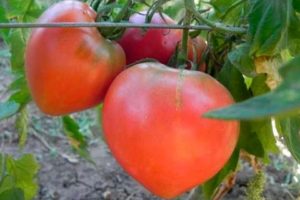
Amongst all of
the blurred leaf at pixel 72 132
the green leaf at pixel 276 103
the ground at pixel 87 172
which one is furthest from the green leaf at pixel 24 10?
the green leaf at pixel 276 103

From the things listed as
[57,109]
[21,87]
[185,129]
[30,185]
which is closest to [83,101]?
[57,109]

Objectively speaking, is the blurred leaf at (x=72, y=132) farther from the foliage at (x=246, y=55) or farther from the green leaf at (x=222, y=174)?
the green leaf at (x=222, y=174)

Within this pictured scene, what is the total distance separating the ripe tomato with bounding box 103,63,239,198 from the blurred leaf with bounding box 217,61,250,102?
9 cm

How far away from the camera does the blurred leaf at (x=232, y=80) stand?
723 mm

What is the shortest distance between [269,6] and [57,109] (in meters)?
0.25

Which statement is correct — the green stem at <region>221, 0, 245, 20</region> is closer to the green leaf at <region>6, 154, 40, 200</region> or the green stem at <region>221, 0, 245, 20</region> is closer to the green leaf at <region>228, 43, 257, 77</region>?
the green leaf at <region>228, 43, 257, 77</region>

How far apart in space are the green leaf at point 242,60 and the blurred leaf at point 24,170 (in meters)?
0.49

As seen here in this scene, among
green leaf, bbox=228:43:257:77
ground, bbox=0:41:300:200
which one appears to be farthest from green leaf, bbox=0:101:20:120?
ground, bbox=0:41:300:200

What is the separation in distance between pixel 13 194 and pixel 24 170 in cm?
16

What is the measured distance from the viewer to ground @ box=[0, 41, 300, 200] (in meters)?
1.68

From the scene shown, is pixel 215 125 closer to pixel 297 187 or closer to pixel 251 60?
pixel 251 60

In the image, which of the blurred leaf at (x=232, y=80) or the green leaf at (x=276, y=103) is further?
the blurred leaf at (x=232, y=80)

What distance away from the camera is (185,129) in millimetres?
594

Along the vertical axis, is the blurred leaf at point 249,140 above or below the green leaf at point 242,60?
below
